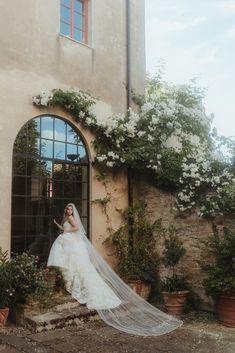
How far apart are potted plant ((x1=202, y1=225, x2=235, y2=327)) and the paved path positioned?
35 cm

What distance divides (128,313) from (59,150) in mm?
3731

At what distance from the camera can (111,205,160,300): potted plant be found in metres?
9.06

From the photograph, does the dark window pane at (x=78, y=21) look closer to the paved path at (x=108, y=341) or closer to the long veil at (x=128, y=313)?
the long veil at (x=128, y=313)

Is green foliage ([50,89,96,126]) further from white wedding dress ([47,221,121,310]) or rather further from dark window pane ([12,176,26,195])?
white wedding dress ([47,221,121,310])

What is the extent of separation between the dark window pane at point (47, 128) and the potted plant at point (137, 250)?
2.64m

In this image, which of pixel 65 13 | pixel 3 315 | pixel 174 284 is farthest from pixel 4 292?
pixel 65 13

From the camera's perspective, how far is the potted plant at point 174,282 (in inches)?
318

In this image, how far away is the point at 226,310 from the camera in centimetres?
729

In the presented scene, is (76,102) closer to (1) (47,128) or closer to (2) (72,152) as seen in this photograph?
(1) (47,128)

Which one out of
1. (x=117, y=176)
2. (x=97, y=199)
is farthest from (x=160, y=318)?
(x=117, y=176)

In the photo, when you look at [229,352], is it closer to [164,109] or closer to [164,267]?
[164,267]

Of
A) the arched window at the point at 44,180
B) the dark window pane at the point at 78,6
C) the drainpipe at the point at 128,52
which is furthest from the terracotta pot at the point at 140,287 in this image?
the dark window pane at the point at 78,6

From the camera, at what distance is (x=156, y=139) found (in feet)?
32.0

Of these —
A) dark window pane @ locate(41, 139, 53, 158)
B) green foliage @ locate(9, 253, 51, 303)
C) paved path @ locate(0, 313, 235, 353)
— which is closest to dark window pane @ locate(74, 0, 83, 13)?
dark window pane @ locate(41, 139, 53, 158)
